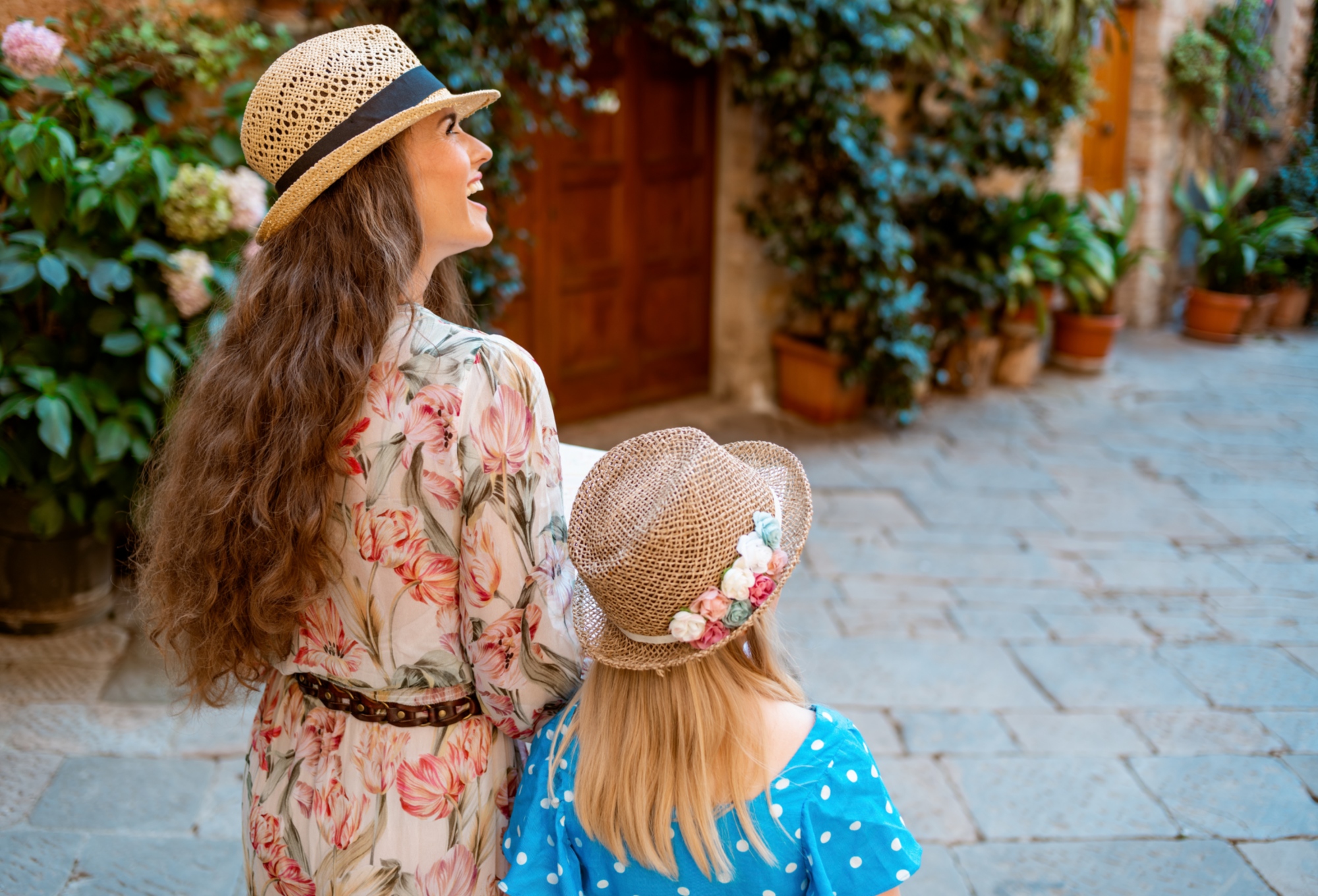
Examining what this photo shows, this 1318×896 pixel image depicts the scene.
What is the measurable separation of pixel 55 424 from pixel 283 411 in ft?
5.96

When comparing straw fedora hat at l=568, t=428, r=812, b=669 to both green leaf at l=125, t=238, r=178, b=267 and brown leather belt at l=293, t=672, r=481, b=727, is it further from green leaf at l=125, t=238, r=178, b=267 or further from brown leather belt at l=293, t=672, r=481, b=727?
green leaf at l=125, t=238, r=178, b=267

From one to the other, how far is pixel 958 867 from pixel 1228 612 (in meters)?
1.78

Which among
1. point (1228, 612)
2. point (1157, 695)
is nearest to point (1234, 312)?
point (1228, 612)

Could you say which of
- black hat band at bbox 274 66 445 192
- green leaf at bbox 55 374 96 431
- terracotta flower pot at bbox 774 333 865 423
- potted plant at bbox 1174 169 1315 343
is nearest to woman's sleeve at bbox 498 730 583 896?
black hat band at bbox 274 66 445 192

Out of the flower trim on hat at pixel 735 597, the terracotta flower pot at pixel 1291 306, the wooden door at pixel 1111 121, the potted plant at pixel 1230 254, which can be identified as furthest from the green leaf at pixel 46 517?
the terracotta flower pot at pixel 1291 306

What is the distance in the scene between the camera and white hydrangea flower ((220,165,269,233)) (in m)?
2.88

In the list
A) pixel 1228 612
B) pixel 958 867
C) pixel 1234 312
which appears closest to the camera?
pixel 958 867

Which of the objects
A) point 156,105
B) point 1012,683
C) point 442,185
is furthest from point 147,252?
point 1012,683

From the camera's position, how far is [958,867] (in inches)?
92.4

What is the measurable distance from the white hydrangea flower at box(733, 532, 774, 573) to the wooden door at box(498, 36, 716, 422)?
3452 millimetres

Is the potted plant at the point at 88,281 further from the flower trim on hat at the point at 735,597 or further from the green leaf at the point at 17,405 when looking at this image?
the flower trim on hat at the point at 735,597

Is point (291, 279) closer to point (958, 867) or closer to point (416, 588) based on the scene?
point (416, 588)

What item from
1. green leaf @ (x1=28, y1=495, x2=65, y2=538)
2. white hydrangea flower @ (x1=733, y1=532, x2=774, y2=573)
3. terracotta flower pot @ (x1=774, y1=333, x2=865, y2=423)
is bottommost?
terracotta flower pot @ (x1=774, y1=333, x2=865, y2=423)

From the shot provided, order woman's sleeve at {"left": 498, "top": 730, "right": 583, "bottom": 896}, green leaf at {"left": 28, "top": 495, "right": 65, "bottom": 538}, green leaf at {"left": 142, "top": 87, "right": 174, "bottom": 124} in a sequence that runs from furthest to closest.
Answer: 1. green leaf at {"left": 142, "top": 87, "right": 174, "bottom": 124}
2. green leaf at {"left": 28, "top": 495, "right": 65, "bottom": 538}
3. woman's sleeve at {"left": 498, "top": 730, "right": 583, "bottom": 896}
